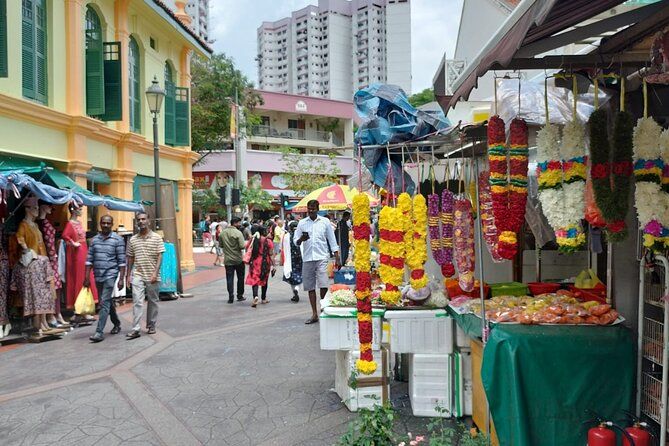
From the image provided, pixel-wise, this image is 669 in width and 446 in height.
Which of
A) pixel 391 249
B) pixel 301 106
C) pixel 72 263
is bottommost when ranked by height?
pixel 72 263

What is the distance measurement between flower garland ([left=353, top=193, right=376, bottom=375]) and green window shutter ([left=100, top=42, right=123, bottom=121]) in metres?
10.1

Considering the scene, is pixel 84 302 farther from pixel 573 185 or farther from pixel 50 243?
pixel 573 185

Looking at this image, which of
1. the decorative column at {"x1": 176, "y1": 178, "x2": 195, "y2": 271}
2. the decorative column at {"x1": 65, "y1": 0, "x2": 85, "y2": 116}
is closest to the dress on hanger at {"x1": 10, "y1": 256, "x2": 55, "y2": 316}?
the decorative column at {"x1": 65, "y1": 0, "x2": 85, "y2": 116}

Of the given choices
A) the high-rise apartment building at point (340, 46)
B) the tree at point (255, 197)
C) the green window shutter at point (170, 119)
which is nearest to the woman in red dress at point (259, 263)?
the green window shutter at point (170, 119)

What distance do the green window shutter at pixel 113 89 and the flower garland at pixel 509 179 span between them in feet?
36.3

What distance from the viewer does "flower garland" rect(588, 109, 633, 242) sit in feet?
9.73

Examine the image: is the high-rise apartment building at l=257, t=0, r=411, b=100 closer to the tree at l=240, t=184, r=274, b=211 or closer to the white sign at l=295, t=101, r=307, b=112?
the white sign at l=295, t=101, r=307, b=112

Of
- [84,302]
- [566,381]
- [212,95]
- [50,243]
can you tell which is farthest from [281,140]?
[566,381]

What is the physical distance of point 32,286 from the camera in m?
7.76

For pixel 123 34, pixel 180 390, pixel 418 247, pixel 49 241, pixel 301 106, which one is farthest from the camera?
pixel 301 106

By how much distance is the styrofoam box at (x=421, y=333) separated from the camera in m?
4.64

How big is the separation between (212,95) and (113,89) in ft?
36.5

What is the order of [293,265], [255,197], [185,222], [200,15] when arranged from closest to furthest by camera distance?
[293,265], [185,222], [255,197], [200,15]

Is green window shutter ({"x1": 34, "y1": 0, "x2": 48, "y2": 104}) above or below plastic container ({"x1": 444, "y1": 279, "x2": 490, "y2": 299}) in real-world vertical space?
above
